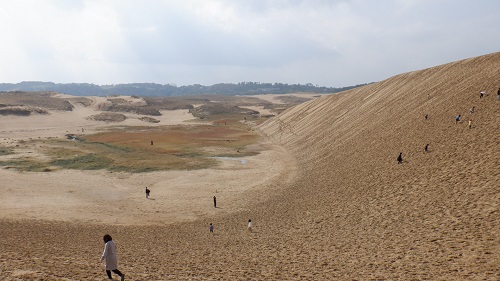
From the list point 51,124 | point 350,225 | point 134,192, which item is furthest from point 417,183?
point 51,124

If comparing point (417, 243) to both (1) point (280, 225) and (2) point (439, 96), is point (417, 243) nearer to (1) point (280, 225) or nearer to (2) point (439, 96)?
(1) point (280, 225)

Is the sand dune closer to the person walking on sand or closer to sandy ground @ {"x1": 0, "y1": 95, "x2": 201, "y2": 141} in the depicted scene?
the person walking on sand

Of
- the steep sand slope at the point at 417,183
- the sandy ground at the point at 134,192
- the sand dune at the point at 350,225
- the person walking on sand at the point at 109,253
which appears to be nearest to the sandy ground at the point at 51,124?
the sandy ground at the point at 134,192

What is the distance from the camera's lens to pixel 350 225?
66.8ft

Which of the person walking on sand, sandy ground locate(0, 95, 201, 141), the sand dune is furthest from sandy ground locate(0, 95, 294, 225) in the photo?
sandy ground locate(0, 95, 201, 141)

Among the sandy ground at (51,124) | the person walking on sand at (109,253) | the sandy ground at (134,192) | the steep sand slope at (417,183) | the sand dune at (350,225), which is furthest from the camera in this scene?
the sandy ground at (51,124)

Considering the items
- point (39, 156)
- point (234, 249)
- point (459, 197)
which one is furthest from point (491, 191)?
point (39, 156)

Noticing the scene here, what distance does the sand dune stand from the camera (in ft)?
45.9

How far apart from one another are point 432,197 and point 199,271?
14.7 metres

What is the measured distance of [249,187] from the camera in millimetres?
34312

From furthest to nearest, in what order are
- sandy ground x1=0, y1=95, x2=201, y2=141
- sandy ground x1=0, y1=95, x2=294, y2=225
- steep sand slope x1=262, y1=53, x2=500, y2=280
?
sandy ground x1=0, y1=95, x2=201, y2=141, sandy ground x1=0, y1=95, x2=294, y2=225, steep sand slope x1=262, y1=53, x2=500, y2=280

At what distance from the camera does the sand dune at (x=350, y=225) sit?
551 inches

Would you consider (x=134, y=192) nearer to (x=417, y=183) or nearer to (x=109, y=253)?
(x=109, y=253)

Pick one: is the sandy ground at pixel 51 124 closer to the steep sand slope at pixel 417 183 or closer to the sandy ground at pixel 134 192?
the sandy ground at pixel 134 192
